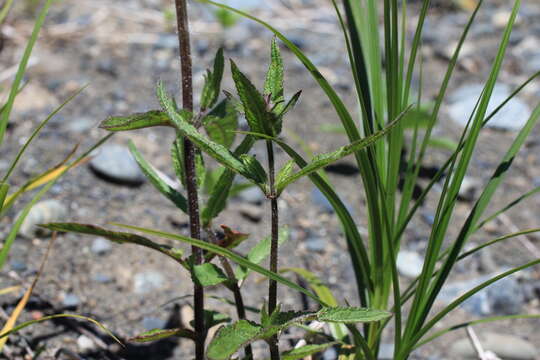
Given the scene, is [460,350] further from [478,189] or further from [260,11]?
[260,11]

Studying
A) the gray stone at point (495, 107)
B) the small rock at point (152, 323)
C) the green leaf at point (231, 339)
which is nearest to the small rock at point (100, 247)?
the small rock at point (152, 323)

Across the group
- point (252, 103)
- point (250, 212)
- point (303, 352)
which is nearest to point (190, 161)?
point (252, 103)

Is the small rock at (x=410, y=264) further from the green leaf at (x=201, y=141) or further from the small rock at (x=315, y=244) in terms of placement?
the green leaf at (x=201, y=141)

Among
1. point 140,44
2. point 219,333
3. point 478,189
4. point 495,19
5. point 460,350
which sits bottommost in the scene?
point 460,350

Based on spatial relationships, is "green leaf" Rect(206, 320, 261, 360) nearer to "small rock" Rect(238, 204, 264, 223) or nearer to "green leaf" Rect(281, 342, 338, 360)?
"green leaf" Rect(281, 342, 338, 360)

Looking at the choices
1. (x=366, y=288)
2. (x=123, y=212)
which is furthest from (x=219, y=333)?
(x=123, y=212)

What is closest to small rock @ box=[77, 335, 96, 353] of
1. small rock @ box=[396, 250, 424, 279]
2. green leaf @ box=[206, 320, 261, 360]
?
green leaf @ box=[206, 320, 261, 360]
